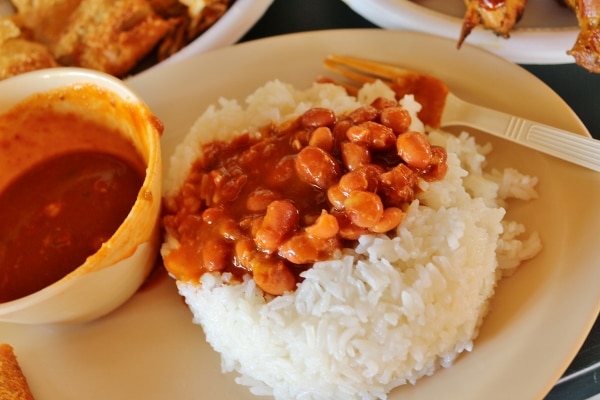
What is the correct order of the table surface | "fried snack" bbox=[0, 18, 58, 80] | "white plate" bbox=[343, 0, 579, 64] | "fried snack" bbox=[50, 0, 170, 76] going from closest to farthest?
the table surface, "white plate" bbox=[343, 0, 579, 64], "fried snack" bbox=[0, 18, 58, 80], "fried snack" bbox=[50, 0, 170, 76]

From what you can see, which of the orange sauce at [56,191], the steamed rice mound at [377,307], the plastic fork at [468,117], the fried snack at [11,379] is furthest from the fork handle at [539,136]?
the fried snack at [11,379]

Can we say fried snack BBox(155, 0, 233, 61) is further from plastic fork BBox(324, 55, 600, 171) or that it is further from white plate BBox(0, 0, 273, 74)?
plastic fork BBox(324, 55, 600, 171)

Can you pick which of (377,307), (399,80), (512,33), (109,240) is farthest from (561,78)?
(109,240)

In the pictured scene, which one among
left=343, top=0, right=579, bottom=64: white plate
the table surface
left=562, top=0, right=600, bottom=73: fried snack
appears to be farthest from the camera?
left=343, top=0, right=579, bottom=64: white plate

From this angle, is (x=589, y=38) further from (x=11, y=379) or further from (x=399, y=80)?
(x=11, y=379)

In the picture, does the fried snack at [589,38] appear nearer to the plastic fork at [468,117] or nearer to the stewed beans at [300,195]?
the plastic fork at [468,117]

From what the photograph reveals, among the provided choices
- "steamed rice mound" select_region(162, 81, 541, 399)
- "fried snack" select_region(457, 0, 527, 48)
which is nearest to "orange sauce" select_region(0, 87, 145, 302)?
"steamed rice mound" select_region(162, 81, 541, 399)
